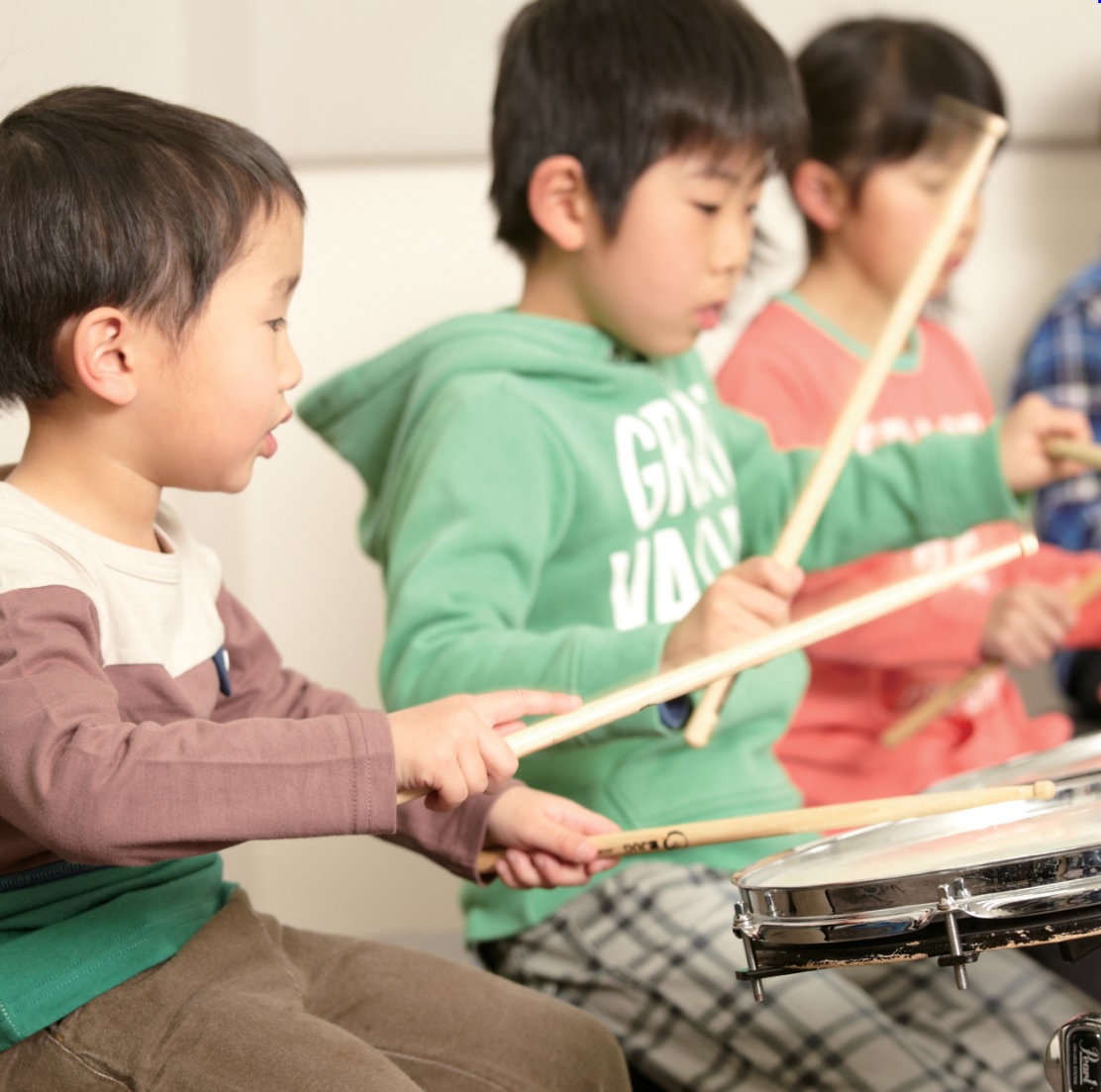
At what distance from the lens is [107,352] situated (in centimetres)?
63

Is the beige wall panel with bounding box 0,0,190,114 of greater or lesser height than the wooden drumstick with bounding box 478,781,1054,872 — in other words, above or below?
above

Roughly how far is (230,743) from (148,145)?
0.26 meters

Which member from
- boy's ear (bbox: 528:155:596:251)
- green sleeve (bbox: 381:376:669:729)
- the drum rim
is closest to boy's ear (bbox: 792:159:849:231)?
boy's ear (bbox: 528:155:596:251)

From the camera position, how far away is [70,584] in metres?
0.60

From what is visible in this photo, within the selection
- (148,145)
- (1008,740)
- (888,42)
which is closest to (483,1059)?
(148,145)

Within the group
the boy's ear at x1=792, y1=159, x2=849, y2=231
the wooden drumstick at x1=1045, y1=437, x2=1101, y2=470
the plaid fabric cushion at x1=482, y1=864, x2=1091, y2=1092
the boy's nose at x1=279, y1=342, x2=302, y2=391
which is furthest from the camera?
the boy's ear at x1=792, y1=159, x2=849, y2=231

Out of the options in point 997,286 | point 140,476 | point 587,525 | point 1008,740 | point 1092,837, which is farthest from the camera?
point 997,286

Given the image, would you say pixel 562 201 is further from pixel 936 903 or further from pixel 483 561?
pixel 936 903

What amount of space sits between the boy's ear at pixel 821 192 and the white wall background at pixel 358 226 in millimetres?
266

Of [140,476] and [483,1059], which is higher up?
[140,476]

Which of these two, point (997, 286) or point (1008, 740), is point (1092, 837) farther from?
point (997, 286)

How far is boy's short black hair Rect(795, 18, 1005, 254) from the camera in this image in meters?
1.23

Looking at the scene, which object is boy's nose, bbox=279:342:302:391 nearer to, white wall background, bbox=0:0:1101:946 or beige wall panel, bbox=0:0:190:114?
beige wall panel, bbox=0:0:190:114

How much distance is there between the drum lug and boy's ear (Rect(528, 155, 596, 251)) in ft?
1.78
